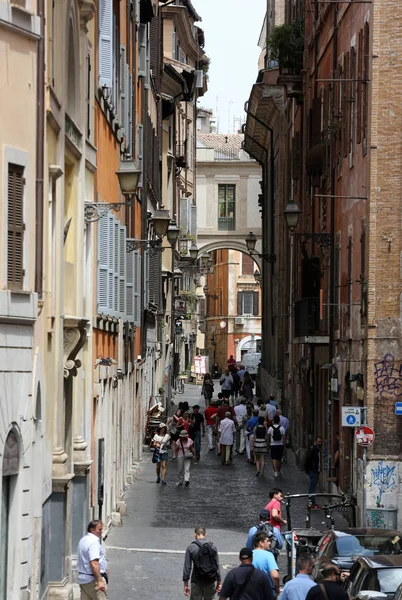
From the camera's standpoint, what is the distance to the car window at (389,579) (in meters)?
14.8

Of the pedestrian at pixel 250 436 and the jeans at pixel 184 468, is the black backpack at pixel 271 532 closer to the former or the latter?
the jeans at pixel 184 468

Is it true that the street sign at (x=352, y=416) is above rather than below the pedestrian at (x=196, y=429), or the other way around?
above

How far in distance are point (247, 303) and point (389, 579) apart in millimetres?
92091

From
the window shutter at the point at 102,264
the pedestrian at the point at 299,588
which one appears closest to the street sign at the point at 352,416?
the window shutter at the point at 102,264

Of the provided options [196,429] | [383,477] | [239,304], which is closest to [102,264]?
[383,477]

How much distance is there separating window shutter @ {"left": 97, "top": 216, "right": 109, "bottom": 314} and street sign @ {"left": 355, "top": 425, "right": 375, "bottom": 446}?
4.69 meters

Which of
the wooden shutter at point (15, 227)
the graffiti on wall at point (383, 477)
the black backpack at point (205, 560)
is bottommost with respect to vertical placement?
the black backpack at point (205, 560)

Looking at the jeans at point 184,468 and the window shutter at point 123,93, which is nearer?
the window shutter at point 123,93

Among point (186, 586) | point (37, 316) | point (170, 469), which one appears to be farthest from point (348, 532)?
point (170, 469)

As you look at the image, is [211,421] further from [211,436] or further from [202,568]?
[202,568]

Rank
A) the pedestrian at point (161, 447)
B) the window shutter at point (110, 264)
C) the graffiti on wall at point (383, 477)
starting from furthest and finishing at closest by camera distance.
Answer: the pedestrian at point (161, 447)
the graffiti on wall at point (383, 477)
the window shutter at point (110, 264)

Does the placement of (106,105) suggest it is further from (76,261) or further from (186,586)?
(186,586)

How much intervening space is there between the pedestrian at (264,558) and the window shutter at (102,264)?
879cm

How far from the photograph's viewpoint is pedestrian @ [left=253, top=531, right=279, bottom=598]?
1547 cm
